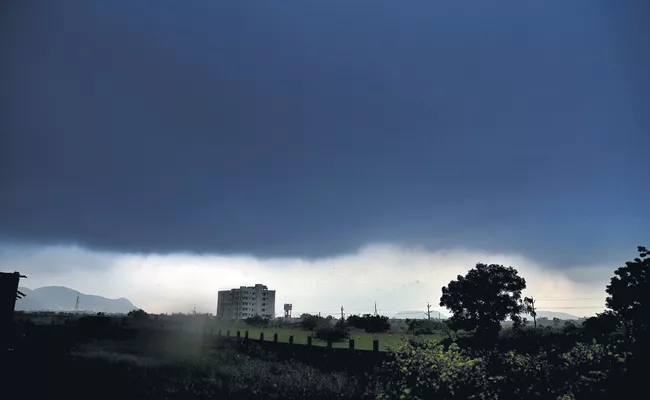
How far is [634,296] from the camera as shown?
6.78m

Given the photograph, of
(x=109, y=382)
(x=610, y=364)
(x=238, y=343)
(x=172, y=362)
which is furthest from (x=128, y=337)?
(x=610, y=364)

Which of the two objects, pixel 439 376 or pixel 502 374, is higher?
pixel 439 376

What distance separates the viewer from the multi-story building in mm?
171625

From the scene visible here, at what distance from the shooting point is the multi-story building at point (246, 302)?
171625 millimetres

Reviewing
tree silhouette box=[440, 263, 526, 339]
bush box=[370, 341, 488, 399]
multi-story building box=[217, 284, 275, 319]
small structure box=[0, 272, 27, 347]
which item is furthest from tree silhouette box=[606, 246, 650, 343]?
multi-story building box=[217, 284, 275, 319]

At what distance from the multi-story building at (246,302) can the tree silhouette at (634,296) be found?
169766 millimetres

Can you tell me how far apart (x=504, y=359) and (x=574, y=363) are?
53.9 inches

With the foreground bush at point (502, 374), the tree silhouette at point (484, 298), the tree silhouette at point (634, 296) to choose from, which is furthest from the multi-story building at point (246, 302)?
the tree silhouette at point (634, 296)

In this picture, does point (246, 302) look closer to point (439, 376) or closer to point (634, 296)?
point (439, 376)

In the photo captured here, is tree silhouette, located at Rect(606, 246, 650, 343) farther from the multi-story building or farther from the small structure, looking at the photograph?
the multi-story building

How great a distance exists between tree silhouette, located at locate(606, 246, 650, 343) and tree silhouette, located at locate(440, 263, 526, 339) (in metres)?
36.1

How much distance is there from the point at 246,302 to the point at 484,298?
146m

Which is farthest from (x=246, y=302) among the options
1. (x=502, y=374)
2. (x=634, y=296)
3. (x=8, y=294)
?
(x=634, y=296)

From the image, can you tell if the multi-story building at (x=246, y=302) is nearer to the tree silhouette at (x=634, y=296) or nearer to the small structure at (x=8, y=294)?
the small structure at (x=8, y=294)
